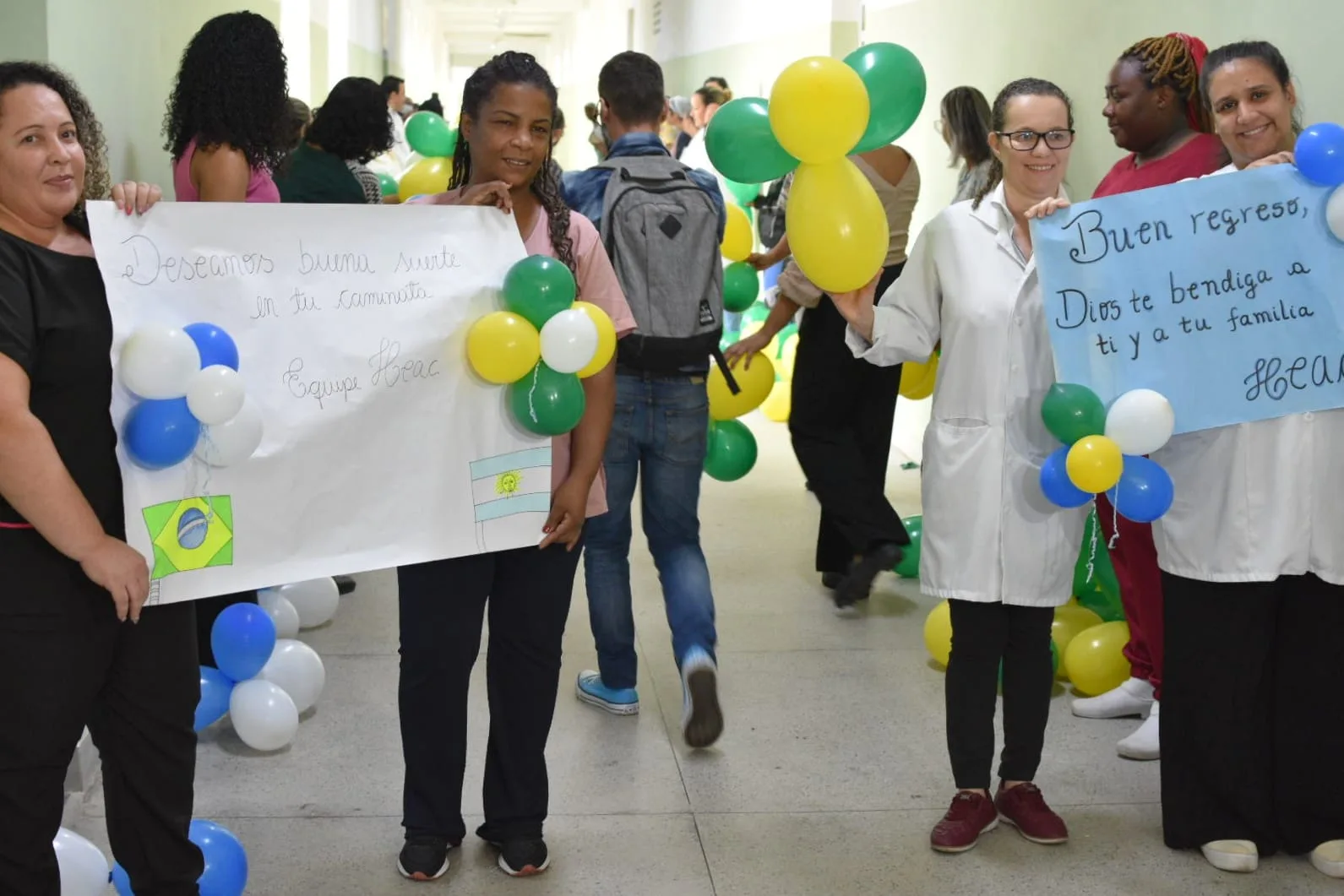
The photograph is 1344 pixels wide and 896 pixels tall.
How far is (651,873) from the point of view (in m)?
2.74

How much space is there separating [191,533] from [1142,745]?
226 cm

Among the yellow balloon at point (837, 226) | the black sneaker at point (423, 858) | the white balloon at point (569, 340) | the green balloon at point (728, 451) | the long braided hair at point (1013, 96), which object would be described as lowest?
the black sneaker at point (423, 858)

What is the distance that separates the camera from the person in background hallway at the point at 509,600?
7.97 feet

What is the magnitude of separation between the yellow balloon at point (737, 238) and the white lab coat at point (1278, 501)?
1990mm

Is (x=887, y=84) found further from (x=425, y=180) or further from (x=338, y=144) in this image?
(x=425, y=180)

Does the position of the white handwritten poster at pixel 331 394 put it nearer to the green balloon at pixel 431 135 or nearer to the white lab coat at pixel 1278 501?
the white lab coat at pixel 1278 501

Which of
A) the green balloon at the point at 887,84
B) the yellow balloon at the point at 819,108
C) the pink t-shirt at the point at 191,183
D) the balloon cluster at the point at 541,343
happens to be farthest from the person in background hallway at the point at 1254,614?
the pink t-shirt at the point at 191,183

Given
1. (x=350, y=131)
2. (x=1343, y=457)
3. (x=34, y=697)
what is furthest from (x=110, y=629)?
(x=350, y=131)

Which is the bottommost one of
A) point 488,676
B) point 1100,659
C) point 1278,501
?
point 1100,659

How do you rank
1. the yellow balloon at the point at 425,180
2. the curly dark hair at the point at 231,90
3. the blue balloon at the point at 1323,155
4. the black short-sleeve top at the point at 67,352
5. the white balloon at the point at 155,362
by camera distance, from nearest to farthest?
the black short-sleeve top at the point at 67,352, the white balloon at the point at 155,362, the blue balloon at the point at 1323,155, the curly dark hair at the point at 231,90, the yellow balloon at the point at 425,180

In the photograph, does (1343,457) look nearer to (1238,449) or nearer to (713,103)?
(1238,449)

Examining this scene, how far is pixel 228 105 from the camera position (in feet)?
10.2

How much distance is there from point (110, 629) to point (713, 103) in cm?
690

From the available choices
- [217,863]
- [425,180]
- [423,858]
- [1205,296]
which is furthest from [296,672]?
[425,180]
